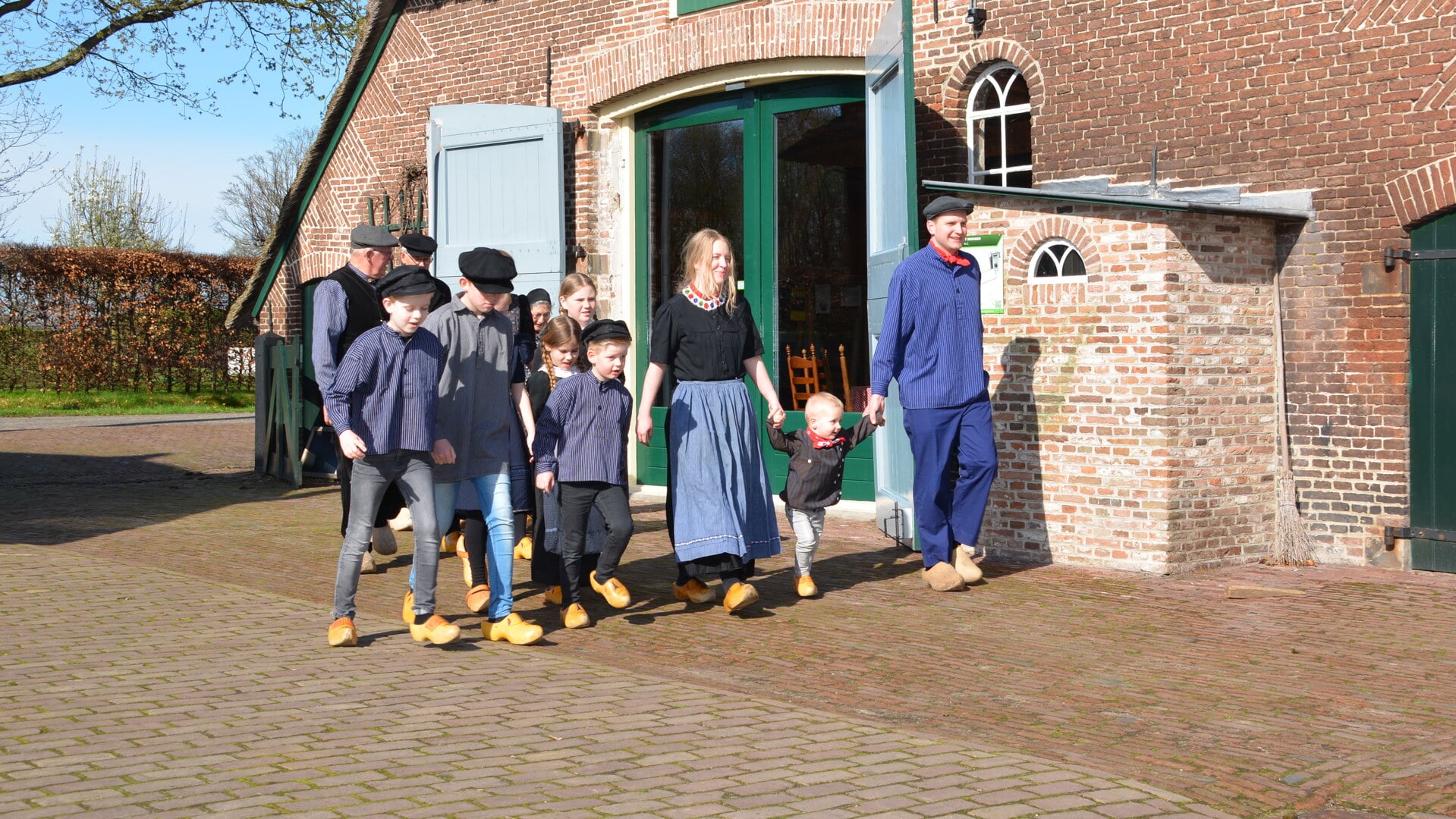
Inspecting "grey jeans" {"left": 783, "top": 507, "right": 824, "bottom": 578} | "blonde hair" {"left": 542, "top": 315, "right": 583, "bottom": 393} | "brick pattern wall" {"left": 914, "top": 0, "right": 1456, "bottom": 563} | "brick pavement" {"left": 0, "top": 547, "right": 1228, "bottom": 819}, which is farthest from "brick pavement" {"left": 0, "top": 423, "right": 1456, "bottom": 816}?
"blonde hair" {"left": 542, "top": 315, "right": 583, "bottom": 393}

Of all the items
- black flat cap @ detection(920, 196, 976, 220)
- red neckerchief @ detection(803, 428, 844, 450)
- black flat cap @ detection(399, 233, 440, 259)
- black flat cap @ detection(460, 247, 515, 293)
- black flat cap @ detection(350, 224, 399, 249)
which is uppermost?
black flat cap @ detection(920, 196, 976, 220)

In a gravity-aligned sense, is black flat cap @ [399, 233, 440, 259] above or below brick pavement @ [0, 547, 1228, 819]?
above

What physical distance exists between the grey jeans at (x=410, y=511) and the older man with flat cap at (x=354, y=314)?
48cm

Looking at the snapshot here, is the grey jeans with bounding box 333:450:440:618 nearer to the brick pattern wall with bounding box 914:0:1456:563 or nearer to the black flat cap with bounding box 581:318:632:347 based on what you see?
the black flat cap with bounding box 581:318:632:347

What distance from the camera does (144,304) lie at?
81.3 feet

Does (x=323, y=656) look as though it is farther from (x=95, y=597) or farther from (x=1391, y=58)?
(x=1391, y=58)

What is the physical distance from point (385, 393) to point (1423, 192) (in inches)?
216

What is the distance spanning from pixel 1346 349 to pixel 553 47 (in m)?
7.15

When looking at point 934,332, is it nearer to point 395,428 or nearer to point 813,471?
point 813,471

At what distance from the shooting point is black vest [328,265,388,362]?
764cm

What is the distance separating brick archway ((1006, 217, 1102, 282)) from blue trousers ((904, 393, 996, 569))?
3.50 feet

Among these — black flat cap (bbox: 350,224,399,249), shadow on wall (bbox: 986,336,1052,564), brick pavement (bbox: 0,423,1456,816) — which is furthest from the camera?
shadow on wall (bbox: 986,336,1052,564)

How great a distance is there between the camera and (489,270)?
630 cm

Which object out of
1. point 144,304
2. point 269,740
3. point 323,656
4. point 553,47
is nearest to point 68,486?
point 553,47
